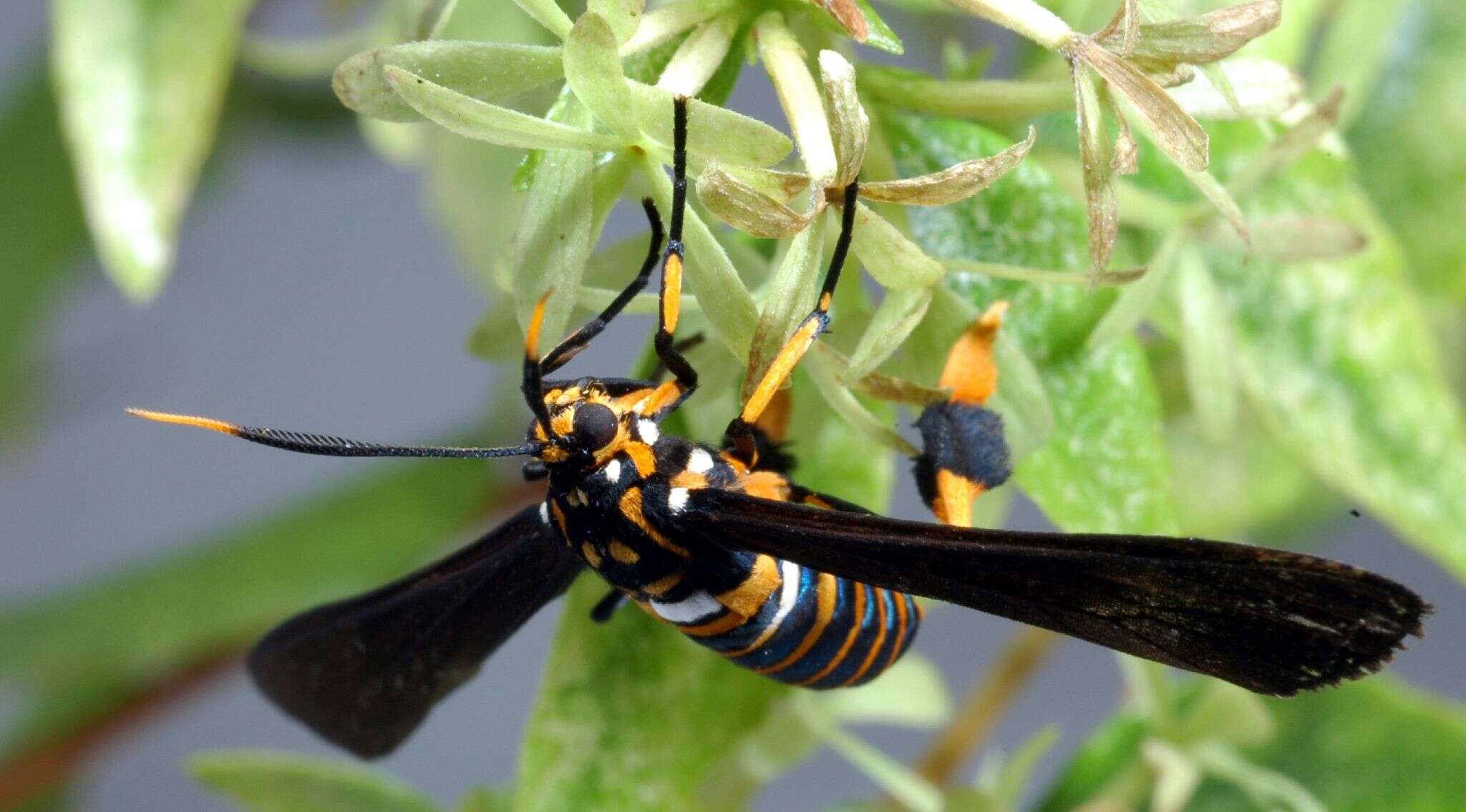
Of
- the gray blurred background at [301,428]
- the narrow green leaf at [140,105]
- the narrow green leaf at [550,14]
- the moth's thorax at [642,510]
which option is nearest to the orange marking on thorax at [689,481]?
the moth's thorax at [642,510]

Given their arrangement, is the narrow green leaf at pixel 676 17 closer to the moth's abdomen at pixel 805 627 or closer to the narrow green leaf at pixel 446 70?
the narrow green leaf at pixel 446 70

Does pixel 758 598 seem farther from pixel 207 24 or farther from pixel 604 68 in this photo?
pixel 207 24

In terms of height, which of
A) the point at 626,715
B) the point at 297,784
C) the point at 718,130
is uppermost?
the point at 718,130

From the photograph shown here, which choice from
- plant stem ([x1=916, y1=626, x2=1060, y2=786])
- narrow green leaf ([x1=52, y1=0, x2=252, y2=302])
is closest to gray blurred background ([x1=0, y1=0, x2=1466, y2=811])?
plant stem ([x1=916, y1=626, x2=1060, y2=786])

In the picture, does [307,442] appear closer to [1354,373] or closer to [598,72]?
[598,72]

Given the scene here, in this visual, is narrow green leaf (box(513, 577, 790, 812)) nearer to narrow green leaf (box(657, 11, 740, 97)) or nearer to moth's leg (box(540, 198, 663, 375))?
moth's leg (box(540, 198, 663, 375))

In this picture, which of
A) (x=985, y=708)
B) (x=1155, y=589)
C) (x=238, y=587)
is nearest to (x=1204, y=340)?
(x=1155, y=589)
